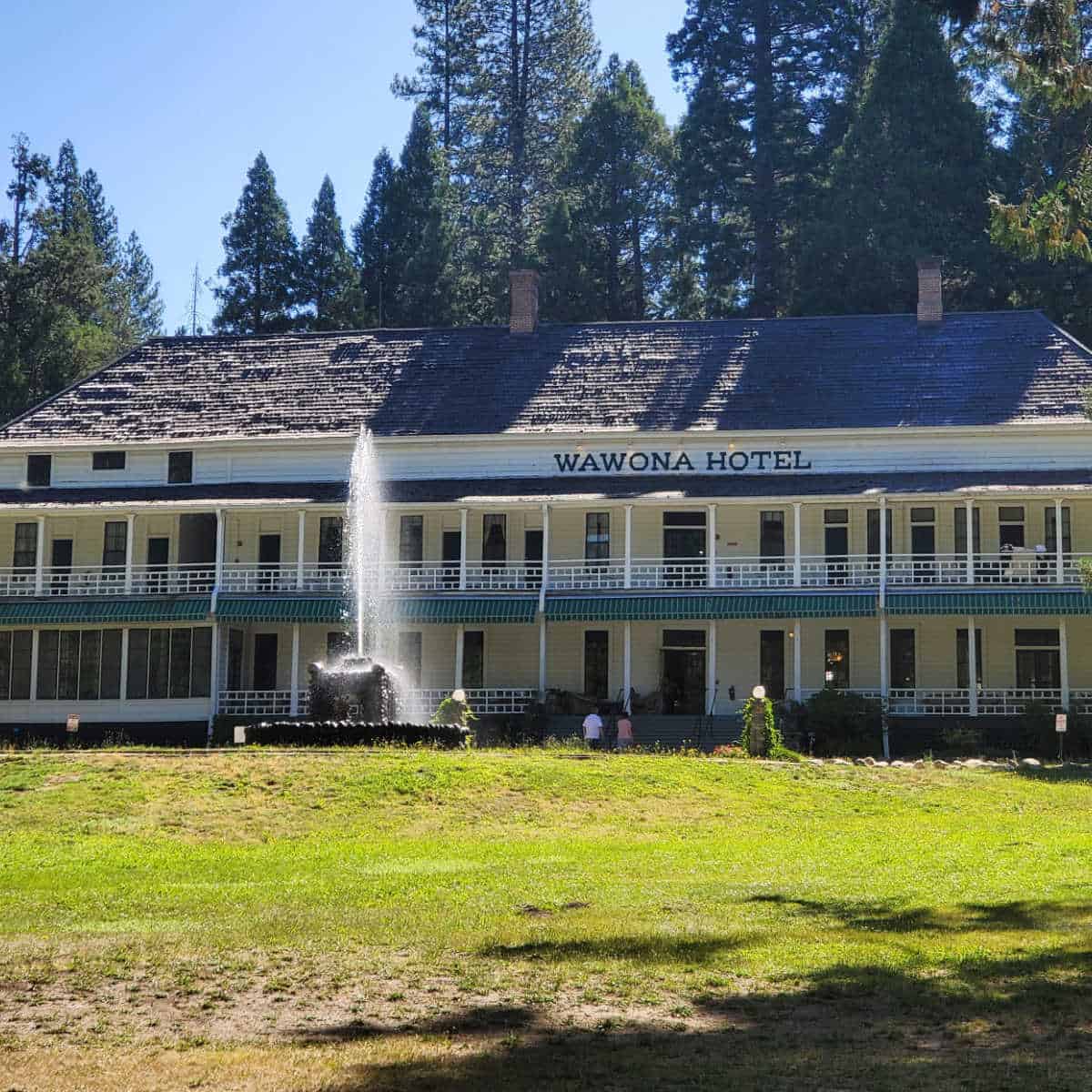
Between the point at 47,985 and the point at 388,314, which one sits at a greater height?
the point at 388,314

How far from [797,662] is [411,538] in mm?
11190

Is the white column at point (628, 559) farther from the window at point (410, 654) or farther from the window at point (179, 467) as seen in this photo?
the window at point (179, 467)

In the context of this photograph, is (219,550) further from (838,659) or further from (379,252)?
(379,252)

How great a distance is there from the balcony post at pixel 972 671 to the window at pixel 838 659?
3.02m

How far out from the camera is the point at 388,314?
72.6m

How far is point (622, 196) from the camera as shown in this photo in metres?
73.4

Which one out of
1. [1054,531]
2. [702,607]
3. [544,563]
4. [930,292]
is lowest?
[702,607]

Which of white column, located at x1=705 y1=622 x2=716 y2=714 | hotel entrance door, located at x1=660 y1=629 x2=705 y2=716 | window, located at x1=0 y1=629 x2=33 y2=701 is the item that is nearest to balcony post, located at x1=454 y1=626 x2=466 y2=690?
hotel entrance door, located at x1=660 y1=629 x2=705 y2=716

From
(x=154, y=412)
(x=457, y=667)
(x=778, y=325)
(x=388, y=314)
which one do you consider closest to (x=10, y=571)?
(x=154, y=412)

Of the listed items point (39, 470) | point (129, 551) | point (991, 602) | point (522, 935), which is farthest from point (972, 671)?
point (522, 935)

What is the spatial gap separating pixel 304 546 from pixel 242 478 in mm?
3110

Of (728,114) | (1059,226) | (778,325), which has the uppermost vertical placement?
(728,114)

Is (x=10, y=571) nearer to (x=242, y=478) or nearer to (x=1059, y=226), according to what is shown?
(x=242, y=478)

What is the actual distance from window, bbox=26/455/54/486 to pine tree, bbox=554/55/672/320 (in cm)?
2910
